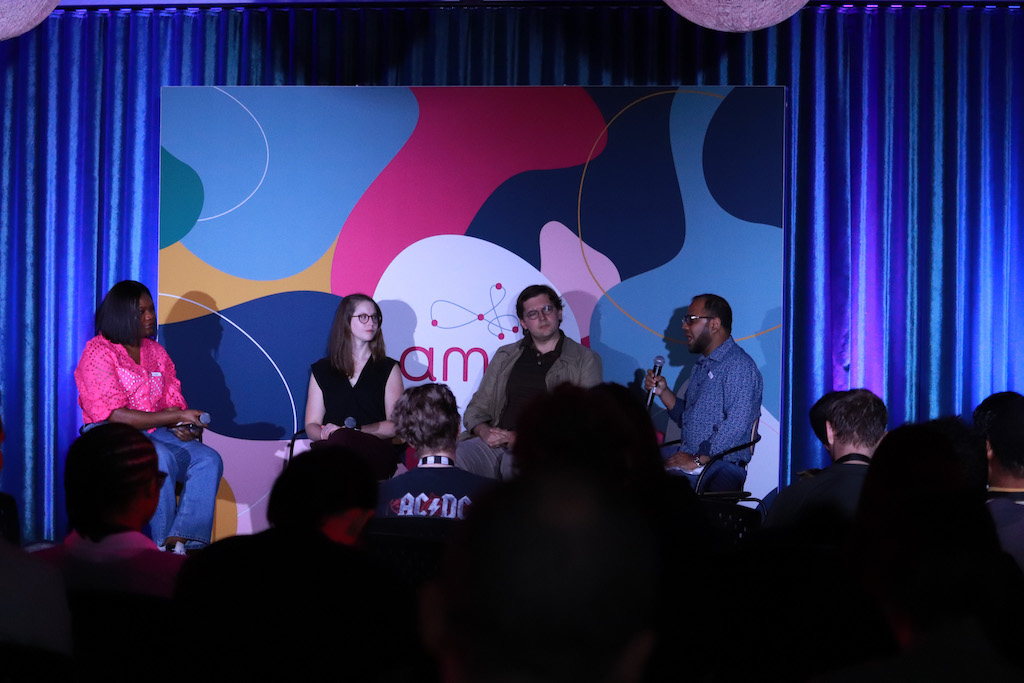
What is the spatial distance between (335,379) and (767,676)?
3674 mm

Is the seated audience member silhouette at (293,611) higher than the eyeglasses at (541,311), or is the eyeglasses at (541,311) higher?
the eyeglasses at (541,311)

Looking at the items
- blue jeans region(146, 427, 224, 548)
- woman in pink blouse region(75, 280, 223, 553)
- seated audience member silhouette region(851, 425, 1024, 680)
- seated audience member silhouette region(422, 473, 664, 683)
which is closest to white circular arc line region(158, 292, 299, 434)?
woman in pink blouse region(75, 280, 223, 553)

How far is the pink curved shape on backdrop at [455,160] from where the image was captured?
5.47 m

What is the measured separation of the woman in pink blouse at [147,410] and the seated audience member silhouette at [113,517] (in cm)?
293

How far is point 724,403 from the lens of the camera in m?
4.83

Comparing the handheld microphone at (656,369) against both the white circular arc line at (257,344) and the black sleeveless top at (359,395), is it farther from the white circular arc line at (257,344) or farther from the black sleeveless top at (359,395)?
the white circular arc line at (257,344)

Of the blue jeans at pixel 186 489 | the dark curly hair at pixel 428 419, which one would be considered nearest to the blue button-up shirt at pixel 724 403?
the dark curly hair at pixel 428 419

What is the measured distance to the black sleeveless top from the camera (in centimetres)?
524

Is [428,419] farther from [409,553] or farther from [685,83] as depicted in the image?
[685,83]

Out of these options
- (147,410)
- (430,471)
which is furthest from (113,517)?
(147,410)

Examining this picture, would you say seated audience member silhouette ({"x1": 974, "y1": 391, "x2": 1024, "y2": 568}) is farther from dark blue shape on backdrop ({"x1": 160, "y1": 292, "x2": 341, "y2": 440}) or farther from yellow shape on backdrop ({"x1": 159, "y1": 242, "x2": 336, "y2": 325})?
yellow shape on backdrop ({"x1": 159, "y1": 242, "x2": 336, "y2": 325})

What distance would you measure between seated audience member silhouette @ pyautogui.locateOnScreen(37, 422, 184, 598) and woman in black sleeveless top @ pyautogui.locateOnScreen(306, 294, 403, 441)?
3035mm

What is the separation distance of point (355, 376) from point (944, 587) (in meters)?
4.43

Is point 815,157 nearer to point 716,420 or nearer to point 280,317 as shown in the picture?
point 716,420
